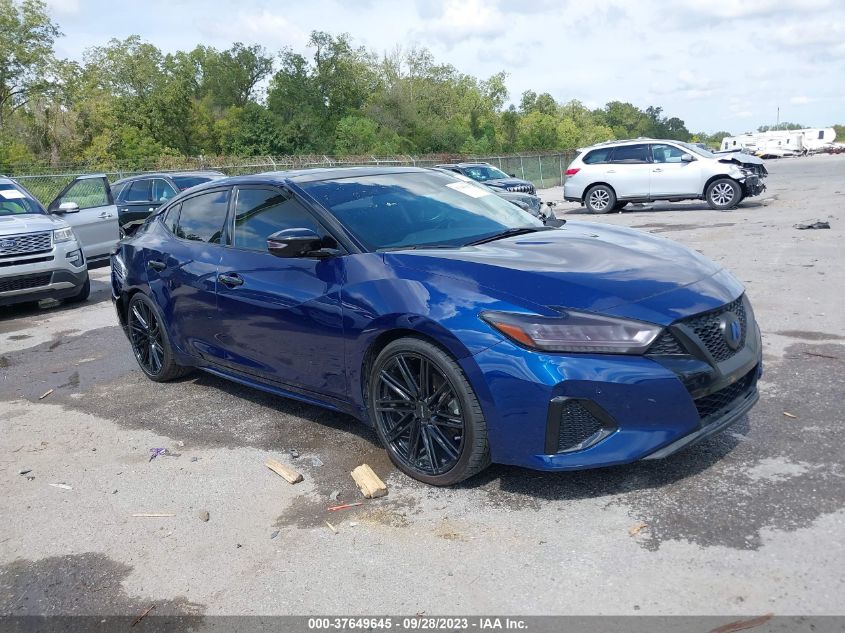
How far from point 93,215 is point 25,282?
3.38 m

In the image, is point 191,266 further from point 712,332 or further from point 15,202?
point 15,202

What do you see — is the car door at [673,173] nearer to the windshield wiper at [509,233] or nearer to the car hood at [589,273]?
the windshield wiper at [509,233]

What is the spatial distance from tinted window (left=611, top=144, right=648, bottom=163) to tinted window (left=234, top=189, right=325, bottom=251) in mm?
16051

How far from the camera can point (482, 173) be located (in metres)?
23.1

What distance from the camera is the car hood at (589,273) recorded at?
11.4 ft

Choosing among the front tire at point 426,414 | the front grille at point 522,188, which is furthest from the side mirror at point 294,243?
the front grille at point 522,188

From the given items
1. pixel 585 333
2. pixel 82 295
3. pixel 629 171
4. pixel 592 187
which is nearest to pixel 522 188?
pixel 592 187

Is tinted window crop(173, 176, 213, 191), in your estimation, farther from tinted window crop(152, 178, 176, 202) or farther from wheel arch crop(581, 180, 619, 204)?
wheel arch crop(581, 180, 619, 204)

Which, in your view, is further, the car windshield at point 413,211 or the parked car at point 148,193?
the parked car at point 148,193

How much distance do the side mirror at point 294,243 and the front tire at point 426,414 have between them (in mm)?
764

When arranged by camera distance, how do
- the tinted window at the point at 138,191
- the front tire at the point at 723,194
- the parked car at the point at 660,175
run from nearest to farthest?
the tinted window at the point at 138,191, the front tire at the point at 723,194, the parked car at the point at 660,175

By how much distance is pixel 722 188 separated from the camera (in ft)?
61.2

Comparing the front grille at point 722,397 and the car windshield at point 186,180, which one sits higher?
the car windshield at point 186,180

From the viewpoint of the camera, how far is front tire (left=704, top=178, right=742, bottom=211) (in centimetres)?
1842
